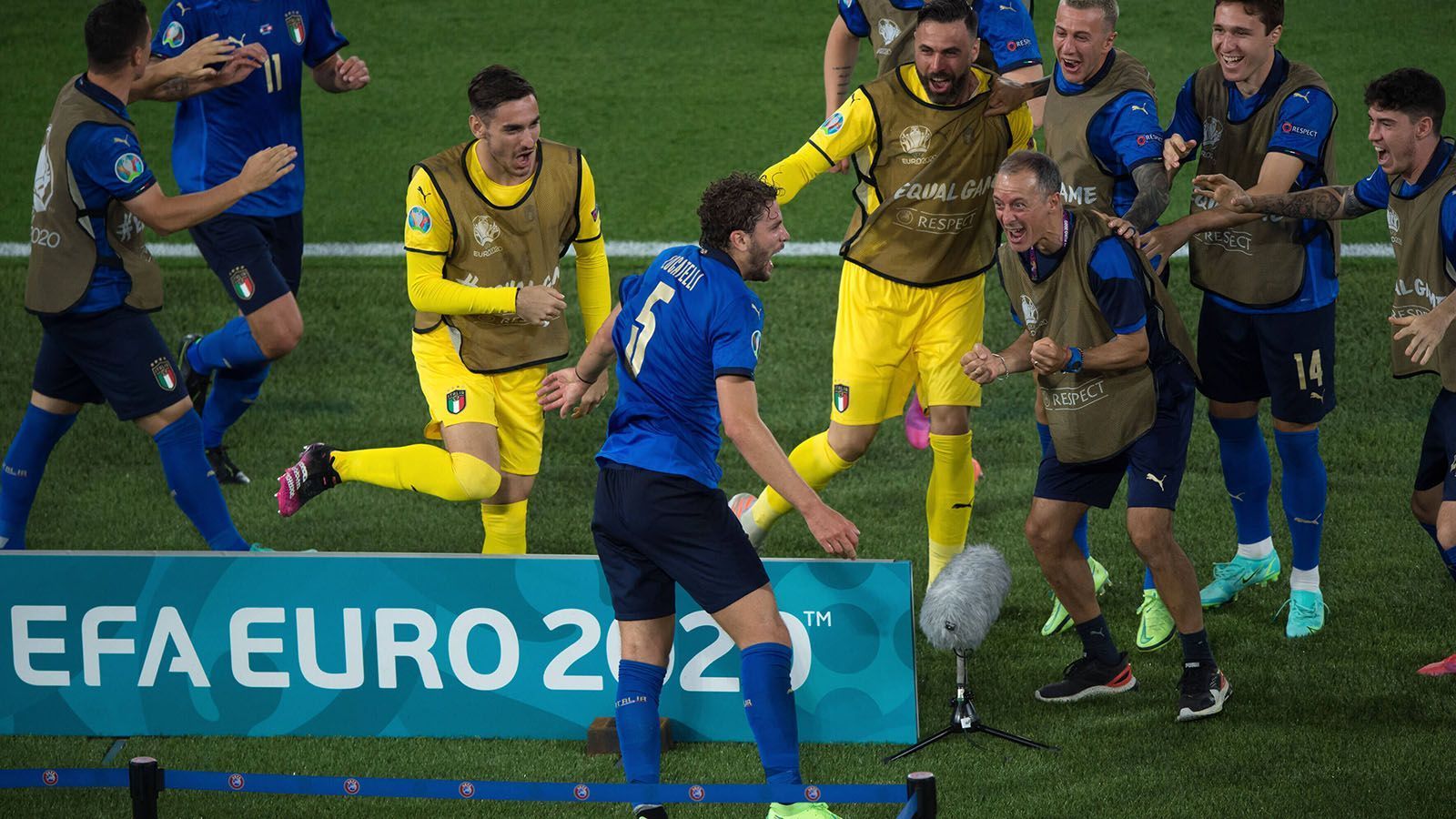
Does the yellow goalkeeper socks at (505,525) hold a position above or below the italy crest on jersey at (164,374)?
below

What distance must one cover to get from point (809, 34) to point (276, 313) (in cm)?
796

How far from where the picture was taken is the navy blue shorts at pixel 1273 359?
6328mm

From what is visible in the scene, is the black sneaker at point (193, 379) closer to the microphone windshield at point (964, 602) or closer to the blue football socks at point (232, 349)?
the blue football socks at point (232, 349)

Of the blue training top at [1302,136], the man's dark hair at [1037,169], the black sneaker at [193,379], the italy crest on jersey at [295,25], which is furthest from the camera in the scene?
the black sneaker at [193,379]

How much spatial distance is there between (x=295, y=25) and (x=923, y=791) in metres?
5.20

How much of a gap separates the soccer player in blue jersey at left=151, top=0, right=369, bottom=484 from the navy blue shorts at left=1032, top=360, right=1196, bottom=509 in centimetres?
383

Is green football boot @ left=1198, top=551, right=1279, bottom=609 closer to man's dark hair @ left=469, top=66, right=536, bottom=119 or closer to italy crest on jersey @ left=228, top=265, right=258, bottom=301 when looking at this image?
man's dark hair @ left=469, top=66, right=536, bottom=119

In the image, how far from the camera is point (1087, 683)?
5906 mm

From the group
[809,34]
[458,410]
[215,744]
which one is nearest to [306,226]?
[809,34]

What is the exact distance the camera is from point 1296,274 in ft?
20.6

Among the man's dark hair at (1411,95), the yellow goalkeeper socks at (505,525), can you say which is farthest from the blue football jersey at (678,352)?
the man's dark hair at (1411,95)

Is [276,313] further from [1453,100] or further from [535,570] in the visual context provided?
[1453,100]

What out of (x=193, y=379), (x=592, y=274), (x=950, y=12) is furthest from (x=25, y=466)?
(x=950, y=12)

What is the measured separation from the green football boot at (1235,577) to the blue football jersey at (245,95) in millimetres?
4602
